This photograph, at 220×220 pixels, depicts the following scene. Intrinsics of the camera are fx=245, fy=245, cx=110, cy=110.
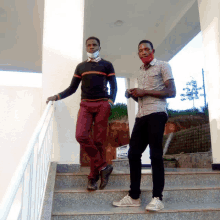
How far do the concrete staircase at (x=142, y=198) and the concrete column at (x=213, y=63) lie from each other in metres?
0.65

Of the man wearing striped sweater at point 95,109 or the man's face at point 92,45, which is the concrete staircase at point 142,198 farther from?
the man's face at point 92,45

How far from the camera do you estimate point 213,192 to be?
8.03 feet

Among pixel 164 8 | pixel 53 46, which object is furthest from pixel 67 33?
pixel 164 8

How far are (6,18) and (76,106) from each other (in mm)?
3083

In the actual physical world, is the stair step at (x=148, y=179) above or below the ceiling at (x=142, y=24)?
below

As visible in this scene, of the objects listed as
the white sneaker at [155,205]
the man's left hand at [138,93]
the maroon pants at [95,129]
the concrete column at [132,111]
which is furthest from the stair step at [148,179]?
the concrete column at [132,111]

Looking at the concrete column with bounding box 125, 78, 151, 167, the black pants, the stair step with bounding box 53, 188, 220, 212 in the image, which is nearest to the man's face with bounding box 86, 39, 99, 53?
the black pants

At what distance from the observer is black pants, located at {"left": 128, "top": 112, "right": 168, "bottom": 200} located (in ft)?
6.78

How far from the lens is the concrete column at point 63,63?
9.50ft

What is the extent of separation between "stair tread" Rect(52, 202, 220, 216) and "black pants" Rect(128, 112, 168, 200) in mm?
150

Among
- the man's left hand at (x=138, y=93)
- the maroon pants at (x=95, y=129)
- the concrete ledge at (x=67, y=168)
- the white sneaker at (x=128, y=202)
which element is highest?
the man's left hand at (x=138, y=93)

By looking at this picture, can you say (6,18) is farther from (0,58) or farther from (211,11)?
(211,11)

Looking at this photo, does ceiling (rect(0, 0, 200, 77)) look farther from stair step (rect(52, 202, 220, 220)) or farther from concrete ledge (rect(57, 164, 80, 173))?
stair step (rect(52, 202, 220, 220))

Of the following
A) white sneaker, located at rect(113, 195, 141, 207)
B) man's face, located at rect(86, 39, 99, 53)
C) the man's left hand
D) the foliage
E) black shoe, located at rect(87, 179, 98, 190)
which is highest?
the foliage
